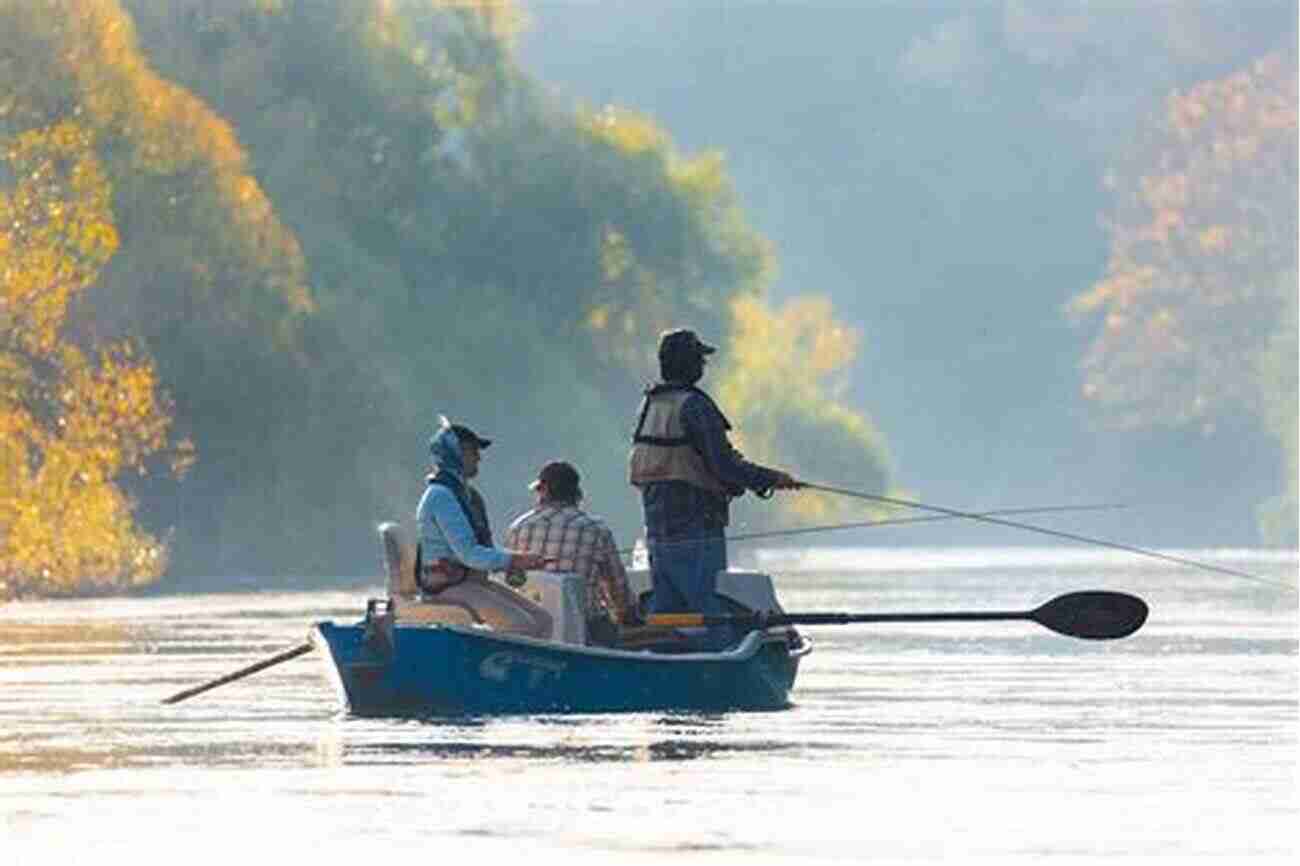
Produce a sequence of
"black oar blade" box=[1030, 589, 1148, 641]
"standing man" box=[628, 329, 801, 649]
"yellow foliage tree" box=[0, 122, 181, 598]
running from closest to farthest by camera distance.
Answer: "standing man" box=[628, 329, 801, 649]
"black oar blade" box=[1030, 589, 1148, 641]
"yellow foliage tree" box=[0, 122, 181, 598]

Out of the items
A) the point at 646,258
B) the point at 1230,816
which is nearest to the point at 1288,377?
the point at 646,258

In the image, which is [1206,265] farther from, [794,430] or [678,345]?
[678,345]

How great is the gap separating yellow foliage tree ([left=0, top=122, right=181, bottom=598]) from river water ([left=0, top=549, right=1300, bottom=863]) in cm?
2043

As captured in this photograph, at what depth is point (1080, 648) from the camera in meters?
45.6

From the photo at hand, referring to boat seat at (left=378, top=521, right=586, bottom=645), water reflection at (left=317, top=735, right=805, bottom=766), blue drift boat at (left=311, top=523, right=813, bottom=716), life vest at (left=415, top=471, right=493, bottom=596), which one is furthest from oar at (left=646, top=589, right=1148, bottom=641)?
water reflection at (left=317, top=735, right=805, bottom=766)

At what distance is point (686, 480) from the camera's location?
3206 centimetres

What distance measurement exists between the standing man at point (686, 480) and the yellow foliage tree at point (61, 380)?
31641 millimetres

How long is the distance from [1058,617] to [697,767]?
6.05 metres

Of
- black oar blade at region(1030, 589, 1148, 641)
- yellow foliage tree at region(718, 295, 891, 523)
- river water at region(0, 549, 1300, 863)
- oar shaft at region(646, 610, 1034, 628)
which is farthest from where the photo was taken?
yellow foliage tree at region(718, 295, 891, 523)

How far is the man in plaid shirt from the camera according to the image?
31.5 metres

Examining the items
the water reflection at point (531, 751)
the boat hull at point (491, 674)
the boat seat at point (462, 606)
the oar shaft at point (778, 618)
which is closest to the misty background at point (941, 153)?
the oar shaft at point (778, 618)

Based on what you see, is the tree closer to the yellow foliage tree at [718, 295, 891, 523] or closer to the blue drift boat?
the yellow foliage tree at [718, 295, 891, 523]

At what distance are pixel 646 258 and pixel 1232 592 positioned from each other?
26690mm

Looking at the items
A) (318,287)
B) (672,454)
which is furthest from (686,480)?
(318,287)
